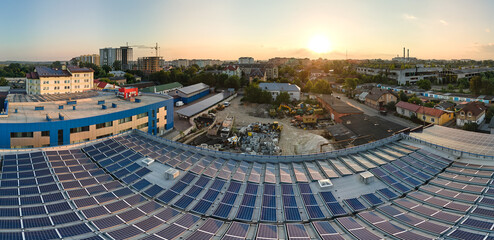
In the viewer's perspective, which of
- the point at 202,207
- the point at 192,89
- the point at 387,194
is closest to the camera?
the point at 202,207

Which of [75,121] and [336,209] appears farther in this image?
[75,121]

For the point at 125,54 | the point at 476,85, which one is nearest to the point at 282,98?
the point at 476,85

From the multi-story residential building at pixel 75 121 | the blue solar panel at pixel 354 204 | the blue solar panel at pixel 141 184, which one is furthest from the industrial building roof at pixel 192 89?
the blue solar panel at pixel 354 204

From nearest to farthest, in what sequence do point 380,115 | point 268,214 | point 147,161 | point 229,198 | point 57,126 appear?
point 268,214, point 229,198, point 147,161, point 57,126, point 380,115

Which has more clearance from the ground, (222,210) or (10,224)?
(10,224)

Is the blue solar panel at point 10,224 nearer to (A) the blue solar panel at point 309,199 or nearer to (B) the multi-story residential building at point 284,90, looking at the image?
(A) the blue solar panel at point 309,199

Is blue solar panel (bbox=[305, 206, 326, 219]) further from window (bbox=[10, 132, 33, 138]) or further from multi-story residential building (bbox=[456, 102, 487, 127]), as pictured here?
multi-story residential building (bbox=[456, 102, 487, 127])

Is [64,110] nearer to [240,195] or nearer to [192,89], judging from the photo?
[240,195]
